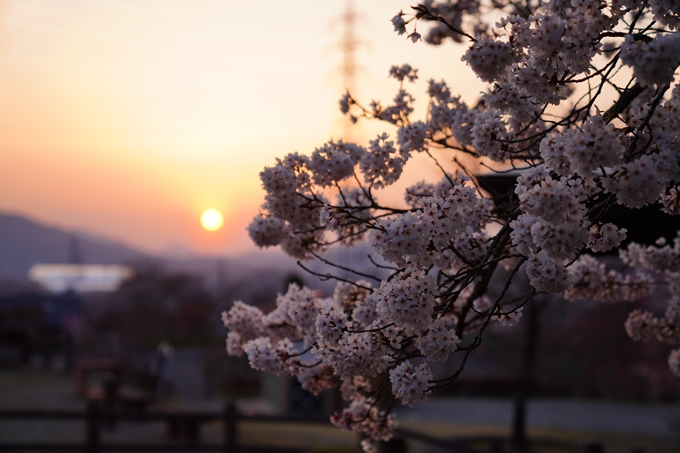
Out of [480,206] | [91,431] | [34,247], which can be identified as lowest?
[91,431]

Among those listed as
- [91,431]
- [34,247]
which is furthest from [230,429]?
[34,247]

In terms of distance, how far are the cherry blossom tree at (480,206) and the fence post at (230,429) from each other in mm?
6338

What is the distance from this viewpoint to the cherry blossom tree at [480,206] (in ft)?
8.52

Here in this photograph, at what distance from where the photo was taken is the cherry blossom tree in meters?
2.60

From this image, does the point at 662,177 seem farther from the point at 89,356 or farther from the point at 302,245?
the point at 89,356

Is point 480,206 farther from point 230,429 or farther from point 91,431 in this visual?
point 91,431

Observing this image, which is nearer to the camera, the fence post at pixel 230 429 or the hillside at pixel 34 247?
the fence post at pixel 230 429

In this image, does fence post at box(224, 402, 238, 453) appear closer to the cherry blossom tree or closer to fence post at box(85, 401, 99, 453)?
fence post at box(85, 401, 99, 453)

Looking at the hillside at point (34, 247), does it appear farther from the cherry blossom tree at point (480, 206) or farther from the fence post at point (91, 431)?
the cherry blossom tree at point (480, 206)

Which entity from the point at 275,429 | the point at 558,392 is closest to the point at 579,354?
the point at 558,392

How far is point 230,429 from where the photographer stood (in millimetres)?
10141

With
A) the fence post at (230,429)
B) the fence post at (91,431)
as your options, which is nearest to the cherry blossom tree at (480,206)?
the fence post at (230,429)

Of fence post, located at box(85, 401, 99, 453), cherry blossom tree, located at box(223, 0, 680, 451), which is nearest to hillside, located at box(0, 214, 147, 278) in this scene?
fence post, located at box(85, 401, 99, 453)

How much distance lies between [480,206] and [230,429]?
7.73 meters
